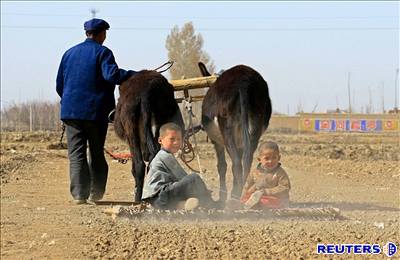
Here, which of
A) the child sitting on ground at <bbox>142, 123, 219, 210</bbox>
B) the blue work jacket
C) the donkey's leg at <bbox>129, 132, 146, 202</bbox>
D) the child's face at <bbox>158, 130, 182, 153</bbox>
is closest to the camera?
the child sitting on ground at <bbox>142, 123, 219, 210</bbox>

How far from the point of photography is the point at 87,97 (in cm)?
969

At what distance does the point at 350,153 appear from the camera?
76.7 feet

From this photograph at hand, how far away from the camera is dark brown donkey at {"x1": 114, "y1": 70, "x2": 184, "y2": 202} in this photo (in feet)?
30.2

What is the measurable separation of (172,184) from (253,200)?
91 cm

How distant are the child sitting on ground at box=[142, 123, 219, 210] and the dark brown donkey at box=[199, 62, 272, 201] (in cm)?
112

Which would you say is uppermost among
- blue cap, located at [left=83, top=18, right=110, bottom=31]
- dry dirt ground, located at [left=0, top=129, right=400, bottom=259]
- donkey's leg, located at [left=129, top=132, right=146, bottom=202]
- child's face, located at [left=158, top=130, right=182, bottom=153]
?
blue cap, located at [left=83, top=18, right=110, bottom=31]

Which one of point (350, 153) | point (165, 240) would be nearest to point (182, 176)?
point (165, 240)

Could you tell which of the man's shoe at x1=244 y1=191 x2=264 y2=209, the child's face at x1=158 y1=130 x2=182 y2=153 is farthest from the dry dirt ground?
the child's face at x1=158 y1=130 x2=182 y2=153

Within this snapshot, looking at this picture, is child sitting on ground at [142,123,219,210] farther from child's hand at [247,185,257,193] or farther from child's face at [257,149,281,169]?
child's face at [257,149,281,169]

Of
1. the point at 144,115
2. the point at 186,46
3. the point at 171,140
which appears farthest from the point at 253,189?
the point at 186,46

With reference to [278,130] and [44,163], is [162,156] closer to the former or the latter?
[44,163]

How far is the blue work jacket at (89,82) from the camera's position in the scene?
967cm

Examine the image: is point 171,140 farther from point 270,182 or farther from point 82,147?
point 82,147

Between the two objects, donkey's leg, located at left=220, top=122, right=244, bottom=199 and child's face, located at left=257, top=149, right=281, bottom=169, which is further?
donkey's leg, located at left=220, top=122, right=244, bottom=199
